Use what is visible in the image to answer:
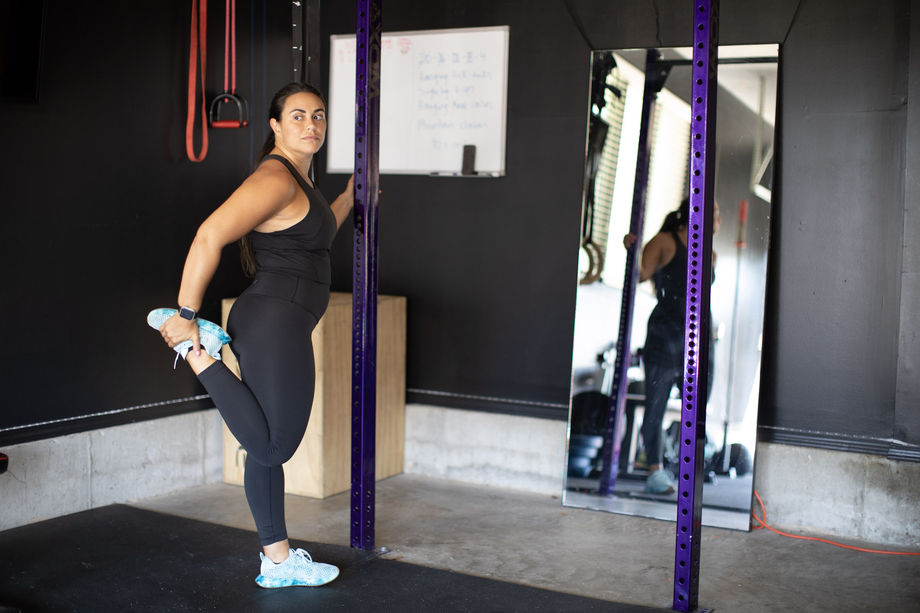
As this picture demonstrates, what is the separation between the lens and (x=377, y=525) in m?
3.65

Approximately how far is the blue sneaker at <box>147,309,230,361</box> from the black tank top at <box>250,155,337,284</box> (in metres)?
0.27

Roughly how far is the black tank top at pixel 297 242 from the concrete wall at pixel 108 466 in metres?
1.55

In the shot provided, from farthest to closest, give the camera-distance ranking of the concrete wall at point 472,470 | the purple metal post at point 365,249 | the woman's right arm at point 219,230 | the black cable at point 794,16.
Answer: the black cable at point 794,16, the concrete wall at point 472,470, the purple metal post at point 365,249, the woman's right arm at point 219,230

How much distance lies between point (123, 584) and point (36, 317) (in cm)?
127

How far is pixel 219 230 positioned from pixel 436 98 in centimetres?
211

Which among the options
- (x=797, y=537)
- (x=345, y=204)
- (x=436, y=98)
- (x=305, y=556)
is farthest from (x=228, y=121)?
(x=797, y=537)

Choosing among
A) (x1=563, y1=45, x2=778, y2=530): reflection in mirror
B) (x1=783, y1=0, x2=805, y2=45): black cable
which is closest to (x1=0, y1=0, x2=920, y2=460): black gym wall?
(x1=783, y1=0, x2=805, y2=45): black cable

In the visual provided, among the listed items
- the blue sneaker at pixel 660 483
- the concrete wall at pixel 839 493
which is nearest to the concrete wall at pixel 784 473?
the concrete wall at pixel 839 493

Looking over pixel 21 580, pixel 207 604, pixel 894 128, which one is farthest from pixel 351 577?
pixel 894 128

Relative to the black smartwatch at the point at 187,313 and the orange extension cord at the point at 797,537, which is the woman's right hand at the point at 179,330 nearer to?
the black smartwatch at the point at 187,313

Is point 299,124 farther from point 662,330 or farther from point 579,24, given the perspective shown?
point 662,330

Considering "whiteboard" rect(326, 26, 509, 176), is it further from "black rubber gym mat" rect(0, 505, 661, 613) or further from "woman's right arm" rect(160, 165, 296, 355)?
"black rubber gym mat" rect(0, 505, 661, 613)

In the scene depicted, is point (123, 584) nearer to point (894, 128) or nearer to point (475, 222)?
point (475, 222)

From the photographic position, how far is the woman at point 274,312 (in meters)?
2.52
